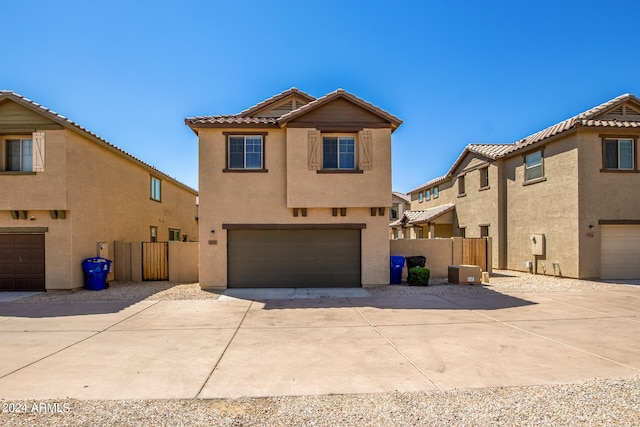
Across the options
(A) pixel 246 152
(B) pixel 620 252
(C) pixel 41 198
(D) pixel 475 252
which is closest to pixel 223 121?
(A) pixel 246 152

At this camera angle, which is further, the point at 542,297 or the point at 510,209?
the point at 510,209

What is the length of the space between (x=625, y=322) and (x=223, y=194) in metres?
12.1

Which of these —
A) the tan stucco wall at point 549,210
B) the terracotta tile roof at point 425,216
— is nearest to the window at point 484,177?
the tan stucco wall at point 549,210

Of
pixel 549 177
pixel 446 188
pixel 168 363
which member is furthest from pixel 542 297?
pixel 446 188

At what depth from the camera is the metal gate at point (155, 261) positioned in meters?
15.6

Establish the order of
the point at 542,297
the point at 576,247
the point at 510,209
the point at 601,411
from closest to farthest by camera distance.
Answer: the point at 601,411
the point at 542,297
the point at 576,247
the point at 510,209

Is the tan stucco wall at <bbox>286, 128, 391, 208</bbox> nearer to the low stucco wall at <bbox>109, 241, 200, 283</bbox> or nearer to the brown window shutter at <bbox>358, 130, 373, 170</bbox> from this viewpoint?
the brown window shutter at <bbox>358, 130, 373, 170</bbox>

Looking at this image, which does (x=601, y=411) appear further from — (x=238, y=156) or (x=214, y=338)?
(x=238, y=156)

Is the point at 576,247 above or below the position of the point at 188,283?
above

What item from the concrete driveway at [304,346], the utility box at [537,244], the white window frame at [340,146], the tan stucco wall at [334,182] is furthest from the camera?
the utility box at [537,244]

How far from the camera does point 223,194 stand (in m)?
13.4

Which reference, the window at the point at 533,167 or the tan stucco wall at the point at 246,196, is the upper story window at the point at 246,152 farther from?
the window at the point at 533,167

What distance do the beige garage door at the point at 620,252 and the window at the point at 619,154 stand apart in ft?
8.39

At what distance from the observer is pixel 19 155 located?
43.3 feet
